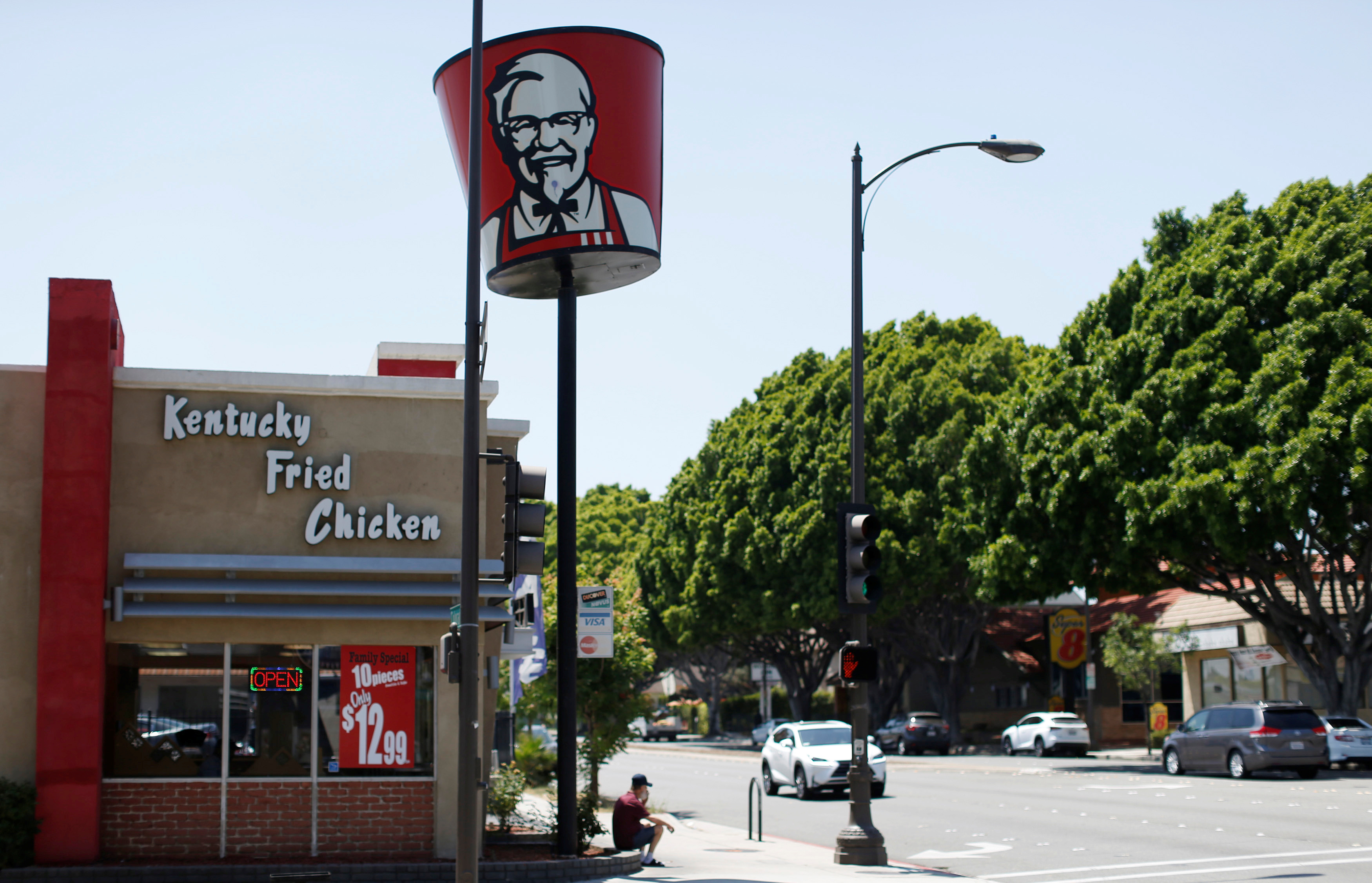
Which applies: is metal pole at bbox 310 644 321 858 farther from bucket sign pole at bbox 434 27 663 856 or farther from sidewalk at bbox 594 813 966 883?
sidewalk at bbox 594 813 966 883

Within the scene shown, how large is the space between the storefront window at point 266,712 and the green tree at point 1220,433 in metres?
21.0

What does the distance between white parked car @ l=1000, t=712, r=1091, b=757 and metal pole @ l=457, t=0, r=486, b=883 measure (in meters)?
33.4

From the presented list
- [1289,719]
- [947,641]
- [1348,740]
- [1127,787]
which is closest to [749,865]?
[1127,787]

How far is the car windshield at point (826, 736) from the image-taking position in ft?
93.7

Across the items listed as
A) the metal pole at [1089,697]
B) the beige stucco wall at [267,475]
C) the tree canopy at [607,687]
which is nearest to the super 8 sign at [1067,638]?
the metal pole at [1089,697]

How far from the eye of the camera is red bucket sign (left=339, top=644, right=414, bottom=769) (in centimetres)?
1523

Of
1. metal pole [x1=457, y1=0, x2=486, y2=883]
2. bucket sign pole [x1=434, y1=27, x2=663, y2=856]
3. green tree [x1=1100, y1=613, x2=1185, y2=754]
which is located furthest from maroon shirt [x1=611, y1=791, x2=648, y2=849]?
green tree [x1=1100, y1=613, x2=1185, y2=754]

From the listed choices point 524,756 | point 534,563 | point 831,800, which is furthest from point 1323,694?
point 534,563

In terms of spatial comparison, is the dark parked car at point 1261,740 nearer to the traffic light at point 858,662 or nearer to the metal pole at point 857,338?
A: the metal pole at point 857,338

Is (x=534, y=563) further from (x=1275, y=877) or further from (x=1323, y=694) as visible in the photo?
(x=1323, y=694)

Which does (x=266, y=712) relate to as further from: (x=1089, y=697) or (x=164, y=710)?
(x=1089, y=697)

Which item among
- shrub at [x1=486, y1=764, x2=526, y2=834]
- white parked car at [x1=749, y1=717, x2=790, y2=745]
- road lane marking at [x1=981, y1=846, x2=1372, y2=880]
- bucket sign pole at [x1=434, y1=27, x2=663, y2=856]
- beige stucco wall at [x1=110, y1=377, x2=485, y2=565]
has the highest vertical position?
bucket sign pole at [x1=434, y1=27, x2=663, y2=856]

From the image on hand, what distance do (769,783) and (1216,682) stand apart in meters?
21.6

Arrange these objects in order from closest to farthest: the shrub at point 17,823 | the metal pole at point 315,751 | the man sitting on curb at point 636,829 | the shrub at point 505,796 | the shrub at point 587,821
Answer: the shrub at point 17,823 → the metal pole at point 315,751 → the man sitting on curb at point 636,829 → the shrub at point 587,821 → the shrub at point 505,796
